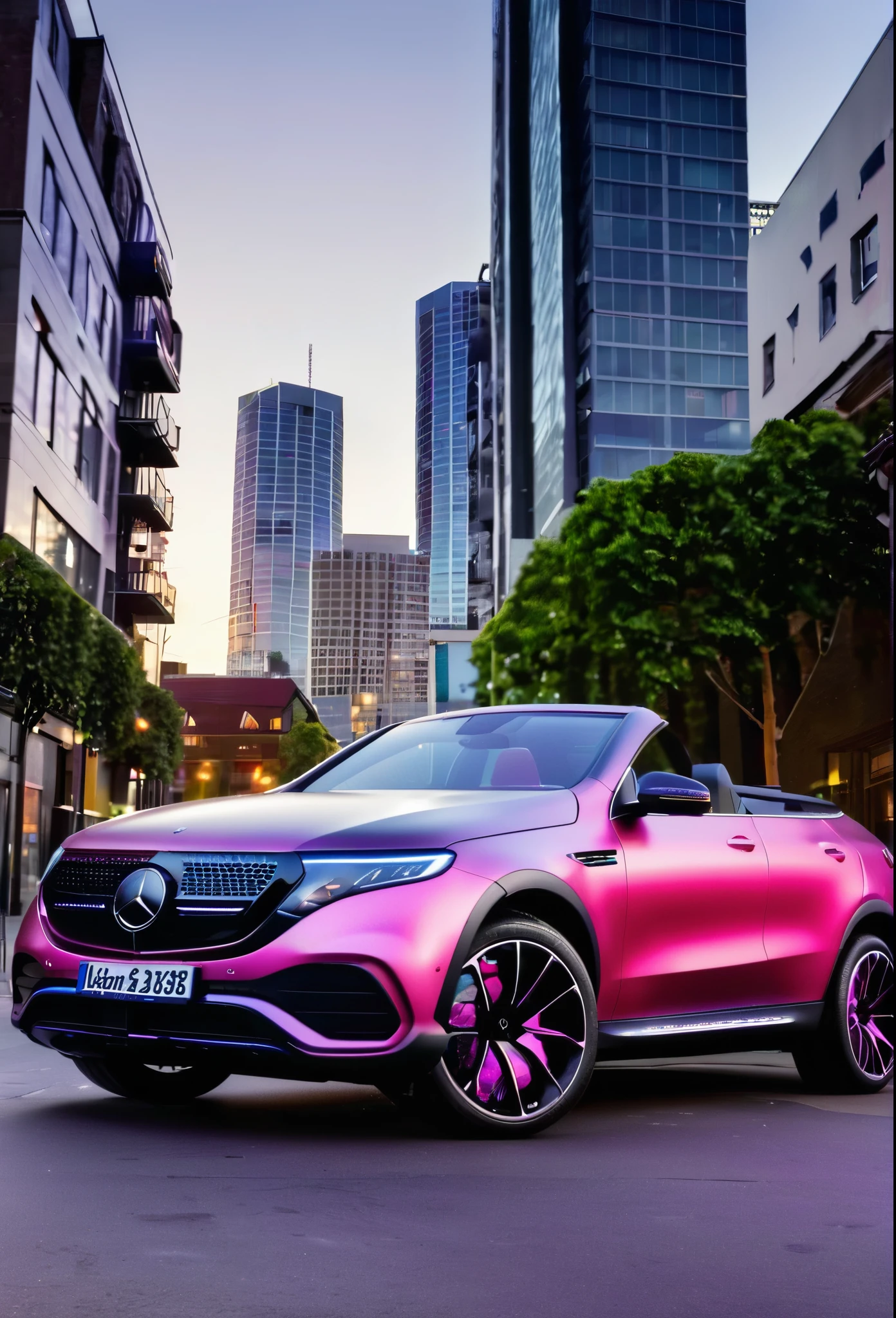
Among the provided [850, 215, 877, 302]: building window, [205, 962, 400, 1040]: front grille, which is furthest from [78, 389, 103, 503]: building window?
[205, 962, 400, 1040]: front grille

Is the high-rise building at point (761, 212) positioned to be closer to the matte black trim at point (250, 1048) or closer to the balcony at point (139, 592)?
the balcony at point (139, 592)

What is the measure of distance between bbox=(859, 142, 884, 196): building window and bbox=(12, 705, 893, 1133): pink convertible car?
77.5ft

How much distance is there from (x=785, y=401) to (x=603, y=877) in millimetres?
29787

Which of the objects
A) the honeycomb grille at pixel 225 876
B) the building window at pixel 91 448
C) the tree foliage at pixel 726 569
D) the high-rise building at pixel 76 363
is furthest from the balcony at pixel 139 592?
the honeycomb grille at pixel 225 876

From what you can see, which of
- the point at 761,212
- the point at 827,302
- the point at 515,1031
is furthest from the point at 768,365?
the point at 761,212

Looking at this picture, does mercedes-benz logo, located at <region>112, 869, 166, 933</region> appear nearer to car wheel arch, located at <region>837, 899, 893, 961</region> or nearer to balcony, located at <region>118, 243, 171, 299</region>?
car wheel arch, located at <region>837, 899, 893, 961</region>

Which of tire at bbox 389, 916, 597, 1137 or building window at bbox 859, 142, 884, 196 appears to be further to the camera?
building window at bbox 859, 142, 884, 196

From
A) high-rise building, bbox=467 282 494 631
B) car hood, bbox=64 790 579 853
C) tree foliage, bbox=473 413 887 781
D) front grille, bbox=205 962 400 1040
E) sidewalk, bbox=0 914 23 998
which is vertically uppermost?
high-rise building, bbox=467 282 494 631

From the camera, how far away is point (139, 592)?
4534 cm

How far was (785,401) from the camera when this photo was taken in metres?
34.3

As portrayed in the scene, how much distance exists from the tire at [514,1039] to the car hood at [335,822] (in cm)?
38

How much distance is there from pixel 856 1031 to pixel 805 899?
0.74 m

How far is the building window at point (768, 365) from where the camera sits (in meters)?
36.6

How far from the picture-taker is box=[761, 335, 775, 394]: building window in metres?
36.6
